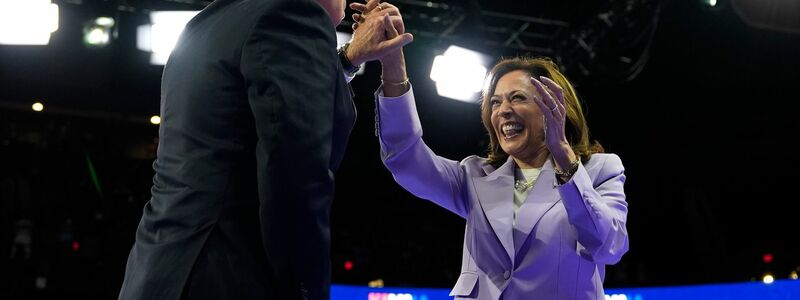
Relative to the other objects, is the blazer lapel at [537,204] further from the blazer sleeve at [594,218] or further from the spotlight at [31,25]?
the spotlight at [31,25]

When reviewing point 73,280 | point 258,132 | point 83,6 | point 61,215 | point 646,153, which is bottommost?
point 73,280

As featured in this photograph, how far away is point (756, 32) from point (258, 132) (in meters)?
6.71

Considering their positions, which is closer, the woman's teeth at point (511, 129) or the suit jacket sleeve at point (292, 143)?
the suit jacket sleeve at point (292, 143)

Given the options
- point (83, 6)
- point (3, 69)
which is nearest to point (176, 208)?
point (83, 6)

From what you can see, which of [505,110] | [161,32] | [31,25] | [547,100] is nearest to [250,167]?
[547,100]

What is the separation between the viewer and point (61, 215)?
29.6 ft

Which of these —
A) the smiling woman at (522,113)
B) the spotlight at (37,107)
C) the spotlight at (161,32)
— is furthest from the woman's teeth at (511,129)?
the spotlight at (37,107)

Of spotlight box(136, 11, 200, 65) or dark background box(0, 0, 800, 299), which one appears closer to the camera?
spotlight box(136, 11, 200, 65)

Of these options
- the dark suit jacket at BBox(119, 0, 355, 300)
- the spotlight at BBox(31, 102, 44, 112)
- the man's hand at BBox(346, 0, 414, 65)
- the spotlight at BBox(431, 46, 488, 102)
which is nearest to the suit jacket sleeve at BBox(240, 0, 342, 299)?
the dark suit jacket at BBox(119, 0, 355, 300)

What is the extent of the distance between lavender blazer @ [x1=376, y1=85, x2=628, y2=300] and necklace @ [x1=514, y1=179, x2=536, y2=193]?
0.03m

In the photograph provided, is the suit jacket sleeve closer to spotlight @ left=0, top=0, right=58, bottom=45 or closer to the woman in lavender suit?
the woman in lavender suit

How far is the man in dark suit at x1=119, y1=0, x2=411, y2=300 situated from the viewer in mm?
1301

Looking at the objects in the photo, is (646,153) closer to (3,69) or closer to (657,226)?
(657,226)

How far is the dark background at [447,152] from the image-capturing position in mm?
7141
